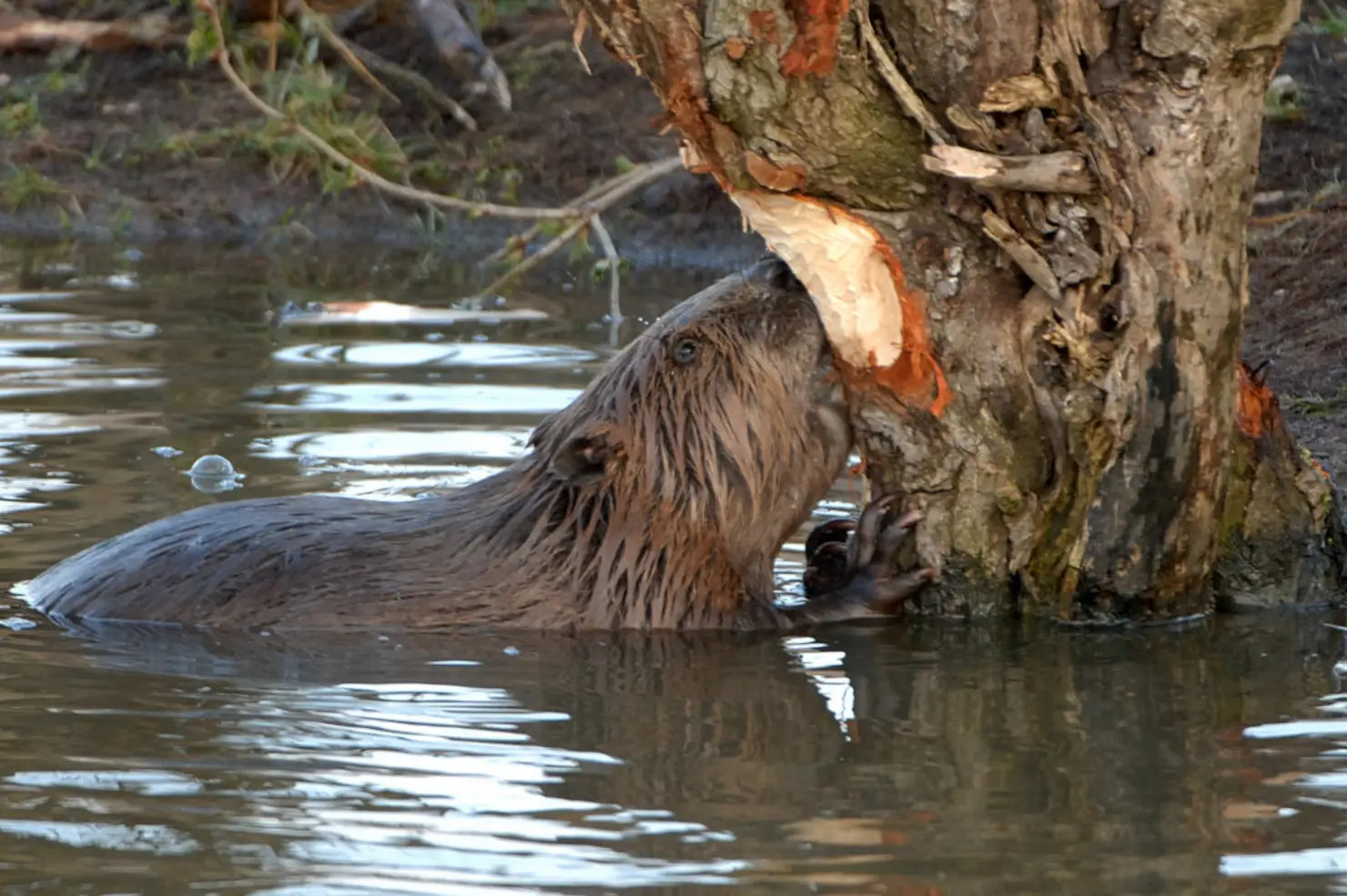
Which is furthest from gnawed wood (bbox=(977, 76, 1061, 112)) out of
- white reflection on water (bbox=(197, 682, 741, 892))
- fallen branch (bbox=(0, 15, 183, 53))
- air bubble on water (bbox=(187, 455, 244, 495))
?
fallen branch (bbox=(0, 15, 183, 53))

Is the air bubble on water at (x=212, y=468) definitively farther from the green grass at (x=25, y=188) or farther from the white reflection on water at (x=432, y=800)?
the green grass at (x=25, y=188)

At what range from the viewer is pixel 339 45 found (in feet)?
31.2

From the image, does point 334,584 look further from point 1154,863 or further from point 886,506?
point 1154,863

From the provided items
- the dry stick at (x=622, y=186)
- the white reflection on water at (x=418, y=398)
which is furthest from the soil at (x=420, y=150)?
the dry stick at (x=622, y=186)

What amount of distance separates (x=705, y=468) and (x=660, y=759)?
0.90 metres

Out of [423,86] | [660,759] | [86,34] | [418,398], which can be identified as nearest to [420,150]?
[423,86]

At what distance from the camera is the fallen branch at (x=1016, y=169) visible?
3303mm

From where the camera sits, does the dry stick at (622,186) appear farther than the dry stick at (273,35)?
No

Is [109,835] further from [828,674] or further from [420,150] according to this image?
[420,150]

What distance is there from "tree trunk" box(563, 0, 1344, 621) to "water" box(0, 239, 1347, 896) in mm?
191

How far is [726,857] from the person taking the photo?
8.27 feet

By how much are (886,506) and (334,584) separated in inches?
37.4

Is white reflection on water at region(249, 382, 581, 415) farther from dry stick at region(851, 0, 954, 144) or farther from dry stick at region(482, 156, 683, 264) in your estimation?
dry stick at region(851, 0, 954, 144)

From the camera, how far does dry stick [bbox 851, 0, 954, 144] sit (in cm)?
330
